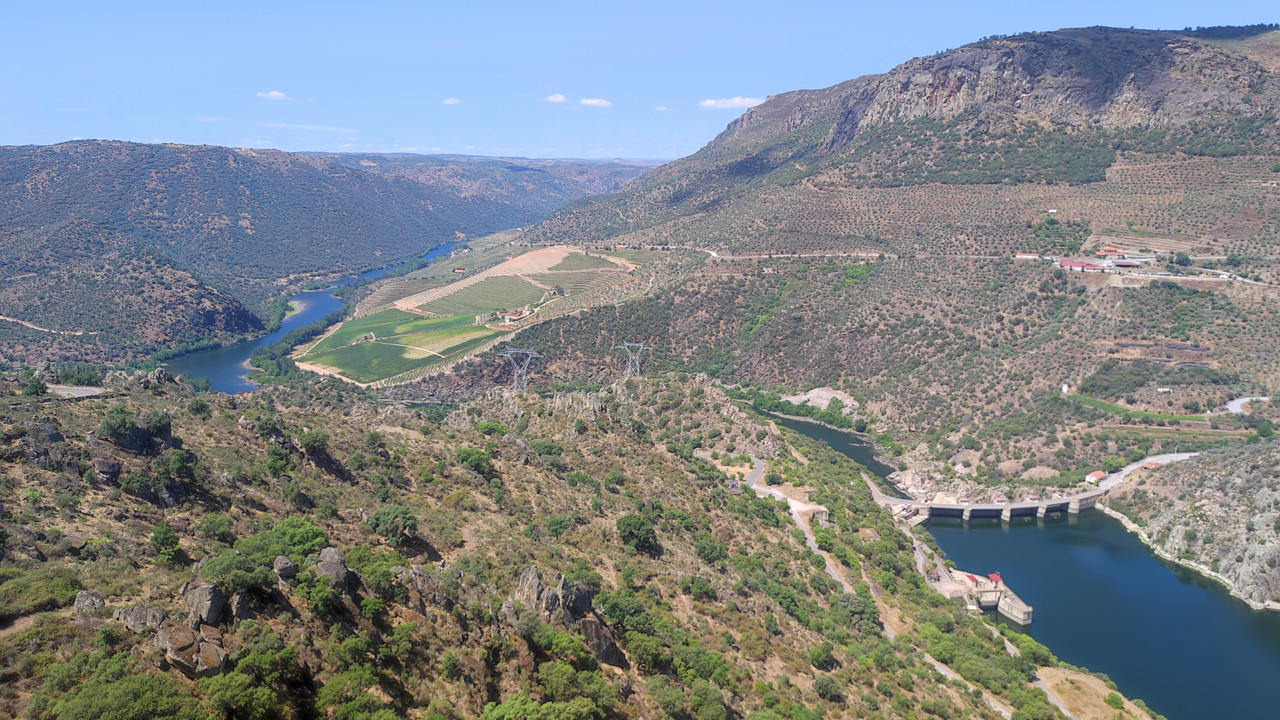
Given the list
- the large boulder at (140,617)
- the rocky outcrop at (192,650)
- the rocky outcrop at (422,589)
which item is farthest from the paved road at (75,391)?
the rocky outcrop at (192,650)

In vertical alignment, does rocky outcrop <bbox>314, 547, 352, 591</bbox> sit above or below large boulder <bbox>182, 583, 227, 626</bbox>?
below

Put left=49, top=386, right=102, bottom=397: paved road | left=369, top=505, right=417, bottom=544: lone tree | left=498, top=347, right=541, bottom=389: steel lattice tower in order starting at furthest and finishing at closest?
left=498, top=347, right=541, bottom=389: steel lattice tower → left=49, top=386, right=102, bottom=397: paved road → left=369, top=505, right=417, bottom=544: lone tree

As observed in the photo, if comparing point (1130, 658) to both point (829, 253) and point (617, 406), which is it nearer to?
point (617, 406)

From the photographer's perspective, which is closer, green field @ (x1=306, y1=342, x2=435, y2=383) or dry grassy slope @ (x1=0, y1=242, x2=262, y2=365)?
green field @ (x1=306, y1=342, x2=435, y2=383)

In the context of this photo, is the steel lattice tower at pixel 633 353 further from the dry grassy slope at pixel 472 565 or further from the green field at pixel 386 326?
the dry grassy slope at pixel 472 565

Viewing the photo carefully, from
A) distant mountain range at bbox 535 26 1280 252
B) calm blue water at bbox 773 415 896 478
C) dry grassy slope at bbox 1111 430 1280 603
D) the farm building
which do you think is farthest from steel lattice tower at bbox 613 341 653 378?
the farm building

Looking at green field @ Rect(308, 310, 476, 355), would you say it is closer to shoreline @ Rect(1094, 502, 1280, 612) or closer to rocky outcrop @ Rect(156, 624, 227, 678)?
shoreline @ Rect(1094, 502, 1280, 612)
